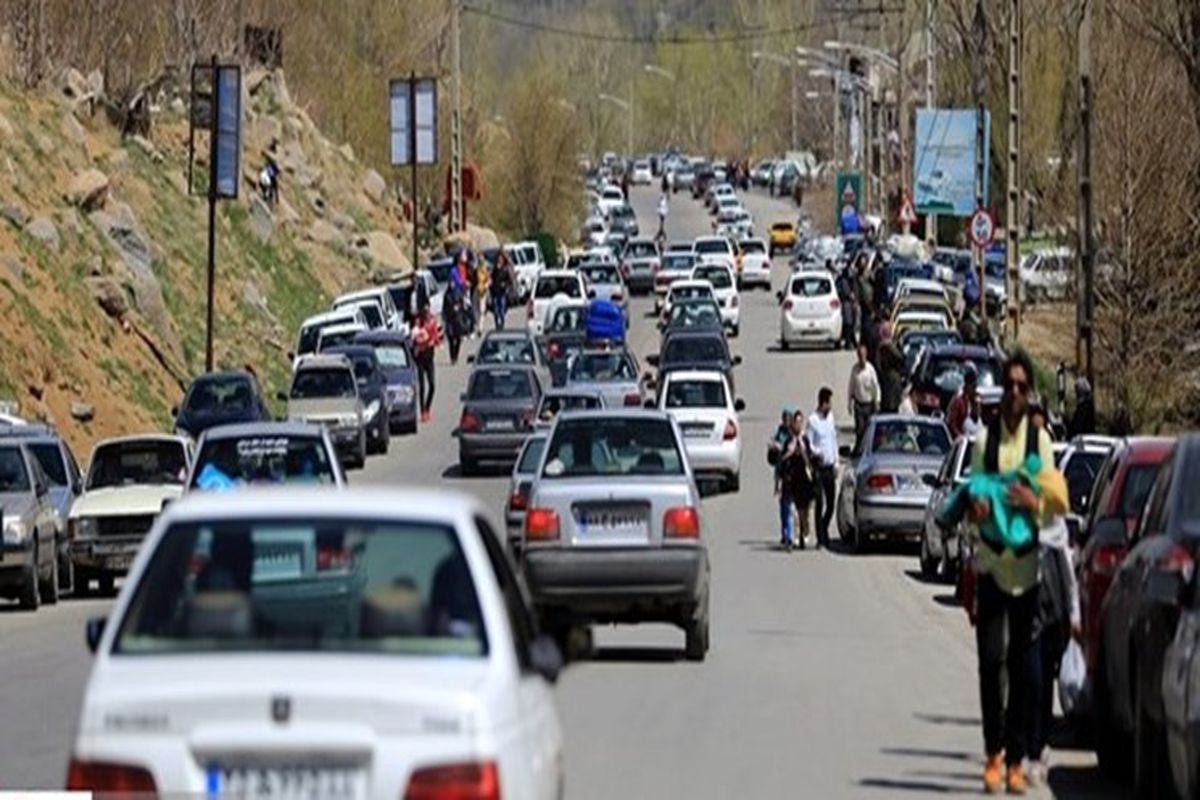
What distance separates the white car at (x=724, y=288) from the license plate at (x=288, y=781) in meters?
61.1

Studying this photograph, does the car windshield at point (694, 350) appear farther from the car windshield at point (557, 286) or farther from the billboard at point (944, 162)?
the billboard at point (944, 162)

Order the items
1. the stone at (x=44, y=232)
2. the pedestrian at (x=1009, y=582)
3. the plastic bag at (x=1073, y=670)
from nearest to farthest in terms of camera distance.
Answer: the pedestrian at (x=1009, y=582)
the plastic bag at (x=1073, y=670)
the stone at (x=44, y=232)

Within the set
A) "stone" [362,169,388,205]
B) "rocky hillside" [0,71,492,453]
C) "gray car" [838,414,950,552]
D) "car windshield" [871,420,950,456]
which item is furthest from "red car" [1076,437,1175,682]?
"stone" [362,169,388,205]

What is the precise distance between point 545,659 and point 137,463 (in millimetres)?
23246

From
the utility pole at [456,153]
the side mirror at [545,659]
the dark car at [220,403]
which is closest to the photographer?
the side mirror at [545,659]

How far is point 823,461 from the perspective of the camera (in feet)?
120

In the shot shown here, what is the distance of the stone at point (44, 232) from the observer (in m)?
57.0

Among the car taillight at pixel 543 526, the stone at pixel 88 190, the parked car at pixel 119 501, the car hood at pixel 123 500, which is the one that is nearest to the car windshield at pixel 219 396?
the parked car at pixel 119 501

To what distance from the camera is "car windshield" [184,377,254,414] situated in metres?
45.1

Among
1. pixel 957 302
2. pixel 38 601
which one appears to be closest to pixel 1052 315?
pixel 957 302

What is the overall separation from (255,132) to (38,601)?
2313 inches

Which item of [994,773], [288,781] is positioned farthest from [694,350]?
[288,781]

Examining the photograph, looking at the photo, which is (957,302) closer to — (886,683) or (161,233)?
(161,233)

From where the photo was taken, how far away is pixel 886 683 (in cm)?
2158
